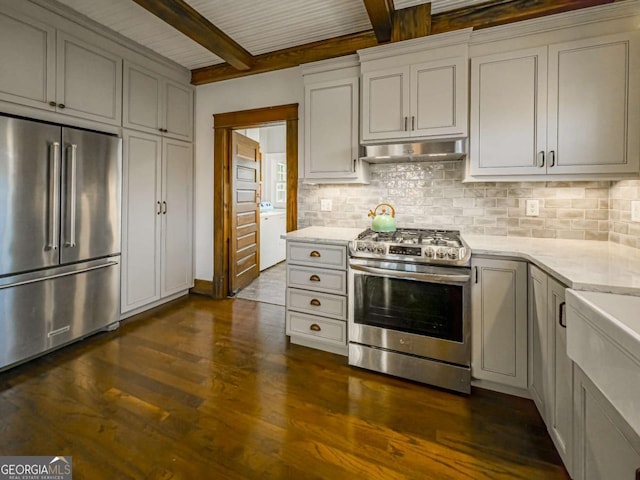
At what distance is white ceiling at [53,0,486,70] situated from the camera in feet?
8.23

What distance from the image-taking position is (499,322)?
1931 mm

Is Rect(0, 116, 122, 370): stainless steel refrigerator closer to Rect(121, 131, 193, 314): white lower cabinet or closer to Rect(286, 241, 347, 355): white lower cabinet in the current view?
Rect(121, 131, 193, 314): white lower cabinet

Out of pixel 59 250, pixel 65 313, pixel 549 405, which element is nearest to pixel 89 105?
pixel 59 250

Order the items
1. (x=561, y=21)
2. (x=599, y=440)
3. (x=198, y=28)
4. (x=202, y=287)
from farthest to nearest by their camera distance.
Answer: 1. (x=202, y=287)
2. (x=198, y=28)
3. (x=561, y=21)
4. (x=599, y=440)

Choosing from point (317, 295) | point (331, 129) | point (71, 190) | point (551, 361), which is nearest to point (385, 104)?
point (331, 129)

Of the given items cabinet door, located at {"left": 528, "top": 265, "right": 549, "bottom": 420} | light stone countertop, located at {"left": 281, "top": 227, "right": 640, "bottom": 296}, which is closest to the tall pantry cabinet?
light stone countertop, located at {"left": 281, "top": 227, "right": 640, "bottom": 296}

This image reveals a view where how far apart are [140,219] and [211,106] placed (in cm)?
160

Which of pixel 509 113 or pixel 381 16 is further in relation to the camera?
pixel 381 16

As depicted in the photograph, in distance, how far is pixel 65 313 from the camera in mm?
2535

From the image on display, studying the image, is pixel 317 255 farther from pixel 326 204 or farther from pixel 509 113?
pixel 509 113

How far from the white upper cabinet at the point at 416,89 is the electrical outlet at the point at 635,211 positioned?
1086mm

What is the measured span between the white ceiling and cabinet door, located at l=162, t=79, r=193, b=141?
16.1 inches

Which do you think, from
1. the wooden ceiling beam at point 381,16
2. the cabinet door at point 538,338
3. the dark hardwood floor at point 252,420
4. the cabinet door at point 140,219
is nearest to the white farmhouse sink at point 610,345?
the cabinet door at point 538,338

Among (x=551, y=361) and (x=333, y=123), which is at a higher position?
(x=333, y=123)
